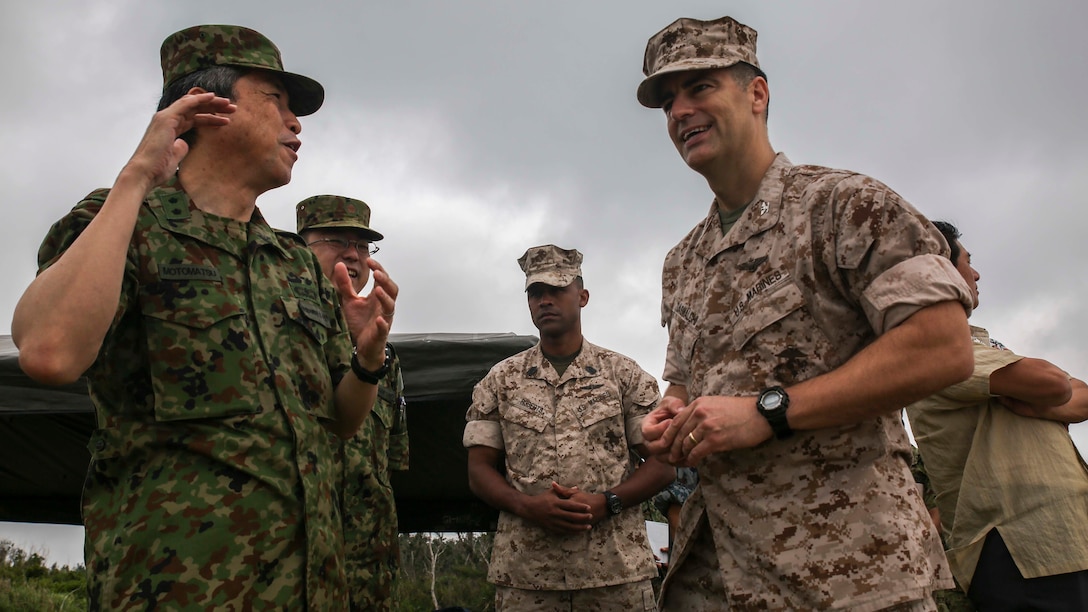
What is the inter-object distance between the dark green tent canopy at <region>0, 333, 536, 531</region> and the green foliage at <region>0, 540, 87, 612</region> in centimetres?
90

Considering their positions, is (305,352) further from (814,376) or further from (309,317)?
(814,376)

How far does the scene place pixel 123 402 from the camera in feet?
6.40

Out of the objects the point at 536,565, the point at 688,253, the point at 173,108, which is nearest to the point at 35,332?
the point at 173,108

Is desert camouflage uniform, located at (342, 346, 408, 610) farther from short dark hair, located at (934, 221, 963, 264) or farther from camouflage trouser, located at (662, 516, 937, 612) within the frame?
short dark hair, located at (934, 221, 963, 264)

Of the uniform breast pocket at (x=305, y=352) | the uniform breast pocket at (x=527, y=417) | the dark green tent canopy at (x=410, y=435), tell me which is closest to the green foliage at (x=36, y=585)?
the dark green tent canopy at (x=410, y=435)

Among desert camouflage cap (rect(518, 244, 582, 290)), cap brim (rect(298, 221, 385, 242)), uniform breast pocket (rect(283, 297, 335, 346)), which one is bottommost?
uniform breast pocket (rect(283, 297, 335, 346))

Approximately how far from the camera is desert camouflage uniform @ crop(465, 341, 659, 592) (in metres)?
4.00

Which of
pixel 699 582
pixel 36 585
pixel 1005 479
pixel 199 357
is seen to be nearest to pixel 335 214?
pixel 199 357

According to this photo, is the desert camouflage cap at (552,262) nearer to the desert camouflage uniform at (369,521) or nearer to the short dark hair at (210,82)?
the desert camouflage uniform at (369,521)

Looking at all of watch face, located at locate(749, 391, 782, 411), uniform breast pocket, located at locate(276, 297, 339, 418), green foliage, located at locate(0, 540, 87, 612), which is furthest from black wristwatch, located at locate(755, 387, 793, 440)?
green foliage, located at locate(0, 540, 87, 612)

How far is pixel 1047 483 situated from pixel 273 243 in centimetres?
309

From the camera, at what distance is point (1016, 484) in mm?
Answer: 3166

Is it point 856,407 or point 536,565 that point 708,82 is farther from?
point 536,565

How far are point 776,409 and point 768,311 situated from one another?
29 cm
